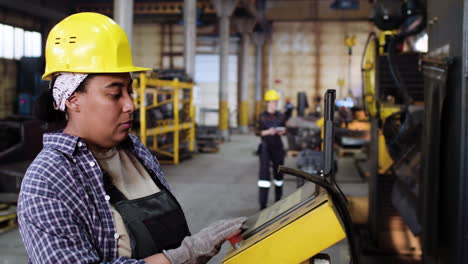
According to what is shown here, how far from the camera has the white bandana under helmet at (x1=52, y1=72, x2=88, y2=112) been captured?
4.96 feet

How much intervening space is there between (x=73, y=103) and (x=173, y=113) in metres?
10.4

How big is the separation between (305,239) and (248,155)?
1204cm

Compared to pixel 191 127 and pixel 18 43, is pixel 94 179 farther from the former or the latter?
pixel 18 43

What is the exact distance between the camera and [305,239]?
1.35 m

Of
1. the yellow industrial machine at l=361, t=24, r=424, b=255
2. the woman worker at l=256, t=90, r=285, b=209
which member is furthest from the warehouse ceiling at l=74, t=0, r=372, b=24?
the yellow industrial machine at l=361, t=24, r=424, b=255

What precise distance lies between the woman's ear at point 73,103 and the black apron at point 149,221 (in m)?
0.23

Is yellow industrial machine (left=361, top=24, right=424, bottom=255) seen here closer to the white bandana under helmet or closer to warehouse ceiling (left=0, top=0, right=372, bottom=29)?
the white bandana under helmet

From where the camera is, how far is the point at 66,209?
134 cm

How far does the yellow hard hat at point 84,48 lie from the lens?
152cm

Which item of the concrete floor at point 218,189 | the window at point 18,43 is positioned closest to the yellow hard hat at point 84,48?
the concrete floor at point 218,189

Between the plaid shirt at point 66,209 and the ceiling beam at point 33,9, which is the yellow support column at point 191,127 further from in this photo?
the plaid shirt at point 66,209

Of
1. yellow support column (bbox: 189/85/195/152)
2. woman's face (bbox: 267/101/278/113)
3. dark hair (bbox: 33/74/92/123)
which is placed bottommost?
yellow support column (bbox: 189/85/195/152)

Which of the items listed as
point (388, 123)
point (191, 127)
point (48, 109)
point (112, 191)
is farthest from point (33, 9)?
point (112, 191)

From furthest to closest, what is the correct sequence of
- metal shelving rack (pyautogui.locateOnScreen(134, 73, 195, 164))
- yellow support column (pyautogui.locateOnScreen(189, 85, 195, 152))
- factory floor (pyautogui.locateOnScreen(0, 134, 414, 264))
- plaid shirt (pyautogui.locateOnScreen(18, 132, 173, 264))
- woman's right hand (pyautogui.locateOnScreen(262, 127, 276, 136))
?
yellow support column (pyautogui.locateOnScreen(189, 85, 195, 152)), metal shelving rack (pyautogui.locateOnScreen(134, 73, 195, 164)), woman's right hand (pyautogui.locateOnScreen(262, 127, 276, 136)), factory floor (pyautogui.locateOnScreen(0, 134, 414, 264)), plaid shirt (pyautogui.locateOnScreen(18, 132, 173, 264))
